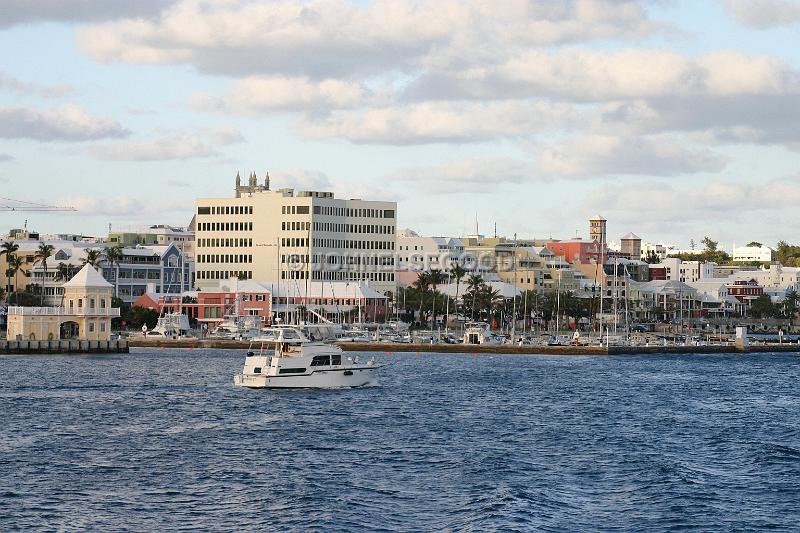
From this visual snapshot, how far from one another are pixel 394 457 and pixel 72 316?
3654 inches

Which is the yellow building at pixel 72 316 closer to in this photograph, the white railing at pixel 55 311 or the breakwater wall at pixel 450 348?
the white railing at pixel 55 311

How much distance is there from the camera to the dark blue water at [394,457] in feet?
151

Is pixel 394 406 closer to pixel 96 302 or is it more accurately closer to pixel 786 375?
pixel 786 375

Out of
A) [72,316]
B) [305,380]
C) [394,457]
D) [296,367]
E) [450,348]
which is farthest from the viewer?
[450,348]

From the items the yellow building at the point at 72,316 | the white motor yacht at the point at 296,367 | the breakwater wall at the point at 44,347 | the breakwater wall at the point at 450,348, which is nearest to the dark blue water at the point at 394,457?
the white motor yacht at the point at 296,367

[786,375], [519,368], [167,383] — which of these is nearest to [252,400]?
[167,383]

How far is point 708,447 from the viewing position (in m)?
65.2

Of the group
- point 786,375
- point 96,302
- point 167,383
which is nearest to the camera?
point 167,383

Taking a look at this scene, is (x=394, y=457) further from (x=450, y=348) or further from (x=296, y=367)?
(x=450, y=348)

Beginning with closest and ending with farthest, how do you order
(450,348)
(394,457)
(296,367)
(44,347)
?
1. (394,457)
2. (296,367)
3. (44,347)
4. (450,348)

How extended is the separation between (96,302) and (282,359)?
60327 mm

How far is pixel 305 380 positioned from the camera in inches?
3590

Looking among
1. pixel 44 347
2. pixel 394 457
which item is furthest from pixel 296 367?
pixel 44 347

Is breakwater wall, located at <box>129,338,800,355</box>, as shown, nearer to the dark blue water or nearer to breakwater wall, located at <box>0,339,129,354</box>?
breakwater wall, located at <box>0,339,129,354</box>
